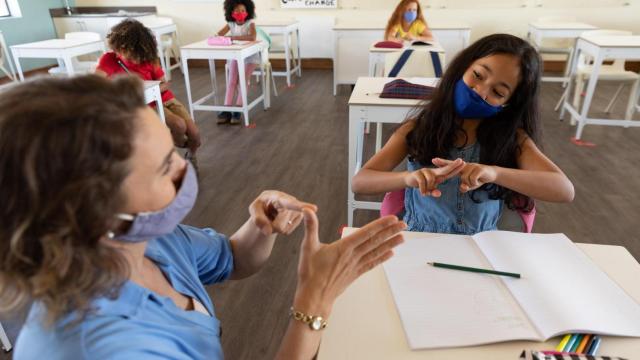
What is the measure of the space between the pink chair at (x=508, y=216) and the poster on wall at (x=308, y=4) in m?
5.74

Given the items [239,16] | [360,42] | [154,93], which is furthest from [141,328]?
[360,42]

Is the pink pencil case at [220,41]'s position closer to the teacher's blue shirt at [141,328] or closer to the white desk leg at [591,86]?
the white desk leg at [591,86]

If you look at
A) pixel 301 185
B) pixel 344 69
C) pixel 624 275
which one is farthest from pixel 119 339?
pixel 344 69

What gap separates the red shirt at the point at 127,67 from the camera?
9.22 feet

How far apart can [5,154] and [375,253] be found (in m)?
0.57

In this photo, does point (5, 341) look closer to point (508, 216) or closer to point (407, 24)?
point (508, 216)

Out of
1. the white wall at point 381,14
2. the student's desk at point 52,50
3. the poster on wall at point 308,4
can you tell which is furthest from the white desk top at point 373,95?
the poster on wall at point 308,4

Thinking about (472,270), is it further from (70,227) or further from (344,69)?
(344,69)

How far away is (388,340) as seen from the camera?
75 cm

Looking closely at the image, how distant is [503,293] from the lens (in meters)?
0.85

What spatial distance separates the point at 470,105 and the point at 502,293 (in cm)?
66

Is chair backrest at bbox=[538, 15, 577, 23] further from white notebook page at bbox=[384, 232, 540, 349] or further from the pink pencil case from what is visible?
white notebook page at bbox=[384, 232, 540, 349]

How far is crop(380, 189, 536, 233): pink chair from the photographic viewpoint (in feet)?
4.69

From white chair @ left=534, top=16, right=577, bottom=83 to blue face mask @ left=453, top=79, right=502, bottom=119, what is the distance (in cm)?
441
